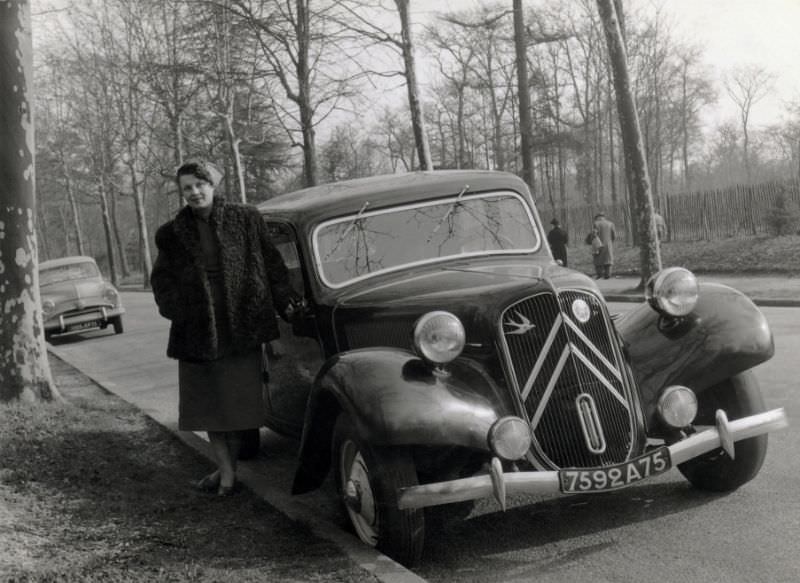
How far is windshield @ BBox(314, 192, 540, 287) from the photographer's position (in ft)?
18.0

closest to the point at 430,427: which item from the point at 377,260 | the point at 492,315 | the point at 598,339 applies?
the point at 492,315

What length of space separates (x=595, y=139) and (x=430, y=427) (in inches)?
1809

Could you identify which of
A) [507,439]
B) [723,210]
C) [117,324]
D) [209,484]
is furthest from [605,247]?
[507,439]

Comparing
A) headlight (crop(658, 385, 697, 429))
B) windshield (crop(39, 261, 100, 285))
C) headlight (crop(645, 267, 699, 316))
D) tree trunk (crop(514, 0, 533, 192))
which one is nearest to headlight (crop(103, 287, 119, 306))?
windshield (crop(39, 261, 100, 285))

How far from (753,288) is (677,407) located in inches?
495

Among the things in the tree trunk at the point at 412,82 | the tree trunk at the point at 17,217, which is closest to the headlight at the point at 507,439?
the tree trunk at the point at 17,217

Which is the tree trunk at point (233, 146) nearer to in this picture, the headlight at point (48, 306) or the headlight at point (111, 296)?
the headlight at point (111, 296)

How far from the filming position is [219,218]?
17.2ft

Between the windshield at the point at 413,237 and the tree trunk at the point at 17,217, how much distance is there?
395cm

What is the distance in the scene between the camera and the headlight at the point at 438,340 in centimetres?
429

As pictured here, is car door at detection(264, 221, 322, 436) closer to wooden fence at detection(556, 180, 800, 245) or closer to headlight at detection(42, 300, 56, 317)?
headlight at detection(42, 300, 56, 317)

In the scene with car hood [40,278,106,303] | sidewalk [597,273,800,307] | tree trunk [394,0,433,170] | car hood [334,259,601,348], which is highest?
tree trunk [394,0,433,170]

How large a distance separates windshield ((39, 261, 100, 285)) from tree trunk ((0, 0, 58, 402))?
1198 cm

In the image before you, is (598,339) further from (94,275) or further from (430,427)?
(94,275)
